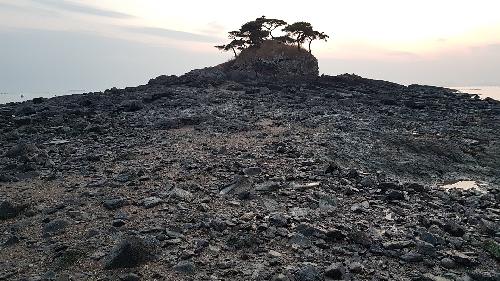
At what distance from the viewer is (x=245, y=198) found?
1447cm

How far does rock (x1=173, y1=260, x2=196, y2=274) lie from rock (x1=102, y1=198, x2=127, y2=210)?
475cm

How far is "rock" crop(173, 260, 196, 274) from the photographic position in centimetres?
984

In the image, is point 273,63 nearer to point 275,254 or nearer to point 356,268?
point 275,254

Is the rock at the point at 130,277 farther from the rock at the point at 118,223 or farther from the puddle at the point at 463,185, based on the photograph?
the puddle at the point at 463,185

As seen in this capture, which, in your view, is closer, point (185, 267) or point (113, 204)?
point (185, 267)

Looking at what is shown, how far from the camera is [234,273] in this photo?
9781 millimetres

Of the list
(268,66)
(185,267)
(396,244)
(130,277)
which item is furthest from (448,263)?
(268,66)

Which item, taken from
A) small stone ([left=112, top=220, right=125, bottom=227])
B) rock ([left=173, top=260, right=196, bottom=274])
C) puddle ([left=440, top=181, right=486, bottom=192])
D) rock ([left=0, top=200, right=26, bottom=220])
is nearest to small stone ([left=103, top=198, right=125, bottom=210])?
small stone ([left=112, top=220, right=125, bottom=227])

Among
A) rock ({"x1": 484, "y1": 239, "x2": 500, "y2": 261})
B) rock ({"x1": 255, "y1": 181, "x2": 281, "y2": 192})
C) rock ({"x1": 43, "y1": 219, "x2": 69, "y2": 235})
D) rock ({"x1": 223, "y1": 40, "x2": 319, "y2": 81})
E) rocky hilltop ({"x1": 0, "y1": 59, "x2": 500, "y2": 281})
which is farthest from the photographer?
rock ({"x1": 223, "y1": 40, "x2": 319, "y2": 81})

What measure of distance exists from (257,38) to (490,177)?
52.6 meters

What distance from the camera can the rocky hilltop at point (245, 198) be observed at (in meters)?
10.3

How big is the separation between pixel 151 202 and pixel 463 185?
15.3m

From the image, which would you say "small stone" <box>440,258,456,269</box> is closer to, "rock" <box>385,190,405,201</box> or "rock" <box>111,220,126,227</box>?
"rock" <box>385,190,405,201</box>

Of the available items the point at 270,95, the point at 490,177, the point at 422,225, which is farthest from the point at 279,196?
the point at 270,95
